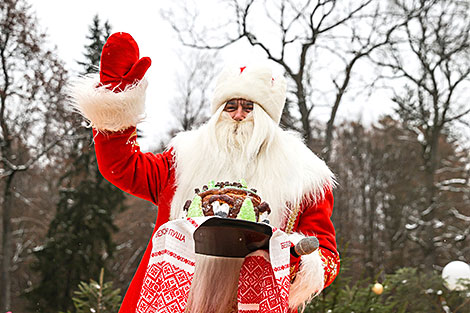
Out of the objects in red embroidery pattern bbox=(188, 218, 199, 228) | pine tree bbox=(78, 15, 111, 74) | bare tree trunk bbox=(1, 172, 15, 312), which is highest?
pine tree bbox=(78, 15, 111, 74)

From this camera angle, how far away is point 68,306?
15.4 m

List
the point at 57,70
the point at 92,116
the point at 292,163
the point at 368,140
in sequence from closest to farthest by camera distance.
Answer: the point at 92,116 → the point at 292,163 → the point at 57,70 → the point at 368,140

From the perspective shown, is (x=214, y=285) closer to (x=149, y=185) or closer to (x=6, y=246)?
(x=149, y=185)

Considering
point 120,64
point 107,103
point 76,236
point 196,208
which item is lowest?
point 76,236

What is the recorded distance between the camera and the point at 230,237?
2.05 metres

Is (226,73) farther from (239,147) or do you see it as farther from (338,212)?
(338,212)

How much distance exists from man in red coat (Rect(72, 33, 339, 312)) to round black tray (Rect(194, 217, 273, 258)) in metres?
0.19

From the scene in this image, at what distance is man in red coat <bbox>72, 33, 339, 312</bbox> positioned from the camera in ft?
7.66

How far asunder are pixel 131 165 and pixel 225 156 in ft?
1.52

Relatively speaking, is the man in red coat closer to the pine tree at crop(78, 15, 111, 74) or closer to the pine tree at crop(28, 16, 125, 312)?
the pine tree at crop(78, 15, 111, 74)

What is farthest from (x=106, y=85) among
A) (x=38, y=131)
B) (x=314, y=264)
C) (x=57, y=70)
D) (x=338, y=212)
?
(x=338, y=212)

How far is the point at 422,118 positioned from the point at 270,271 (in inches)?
557

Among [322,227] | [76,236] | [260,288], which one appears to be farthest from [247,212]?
[76,236]

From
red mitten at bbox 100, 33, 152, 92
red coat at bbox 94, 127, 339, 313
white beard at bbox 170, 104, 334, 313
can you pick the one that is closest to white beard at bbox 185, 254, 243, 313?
white beard at bbox 170, 104, 334, 313
